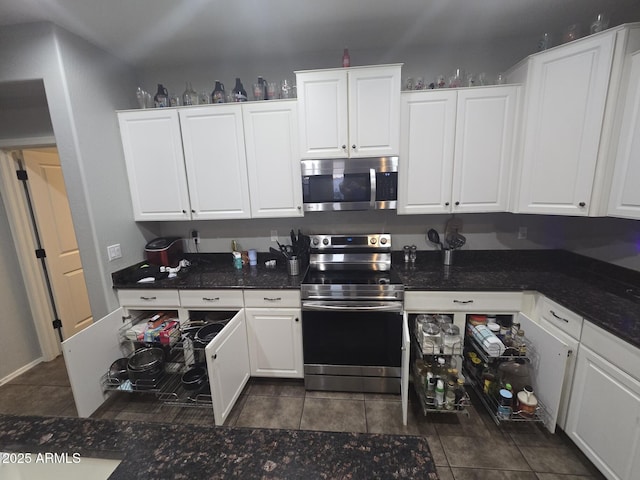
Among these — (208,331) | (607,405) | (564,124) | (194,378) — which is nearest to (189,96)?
(208,331)

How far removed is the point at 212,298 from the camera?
209cm

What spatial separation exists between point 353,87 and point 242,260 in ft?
5.73

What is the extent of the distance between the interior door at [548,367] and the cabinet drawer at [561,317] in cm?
11

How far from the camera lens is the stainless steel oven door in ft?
6.34

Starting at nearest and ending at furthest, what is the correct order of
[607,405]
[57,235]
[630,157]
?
1. [607,405]
2. [630,157]
3. [57,235]

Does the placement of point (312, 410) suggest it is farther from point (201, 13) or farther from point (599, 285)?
point (201, 13)

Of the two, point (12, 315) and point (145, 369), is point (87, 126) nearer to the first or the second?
point (145, 369)

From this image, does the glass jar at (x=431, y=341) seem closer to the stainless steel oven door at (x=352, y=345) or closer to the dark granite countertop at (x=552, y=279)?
the stainless steel oven door at (x=352, y=345)

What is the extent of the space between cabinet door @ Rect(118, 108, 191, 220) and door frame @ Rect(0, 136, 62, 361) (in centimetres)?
74

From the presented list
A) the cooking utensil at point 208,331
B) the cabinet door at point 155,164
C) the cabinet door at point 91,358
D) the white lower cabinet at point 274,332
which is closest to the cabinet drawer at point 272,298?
the white lower cabinet at point 274,332

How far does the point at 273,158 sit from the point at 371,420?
82.7 inches

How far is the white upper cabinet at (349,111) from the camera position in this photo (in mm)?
1931

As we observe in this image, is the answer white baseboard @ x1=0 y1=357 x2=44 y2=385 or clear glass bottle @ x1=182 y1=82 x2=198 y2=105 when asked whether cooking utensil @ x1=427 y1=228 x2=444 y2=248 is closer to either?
clear glass bottle @ x1=182 y1=82 x2=198 y2=105

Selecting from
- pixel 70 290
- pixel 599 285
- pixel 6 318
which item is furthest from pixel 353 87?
pixel 6 318
